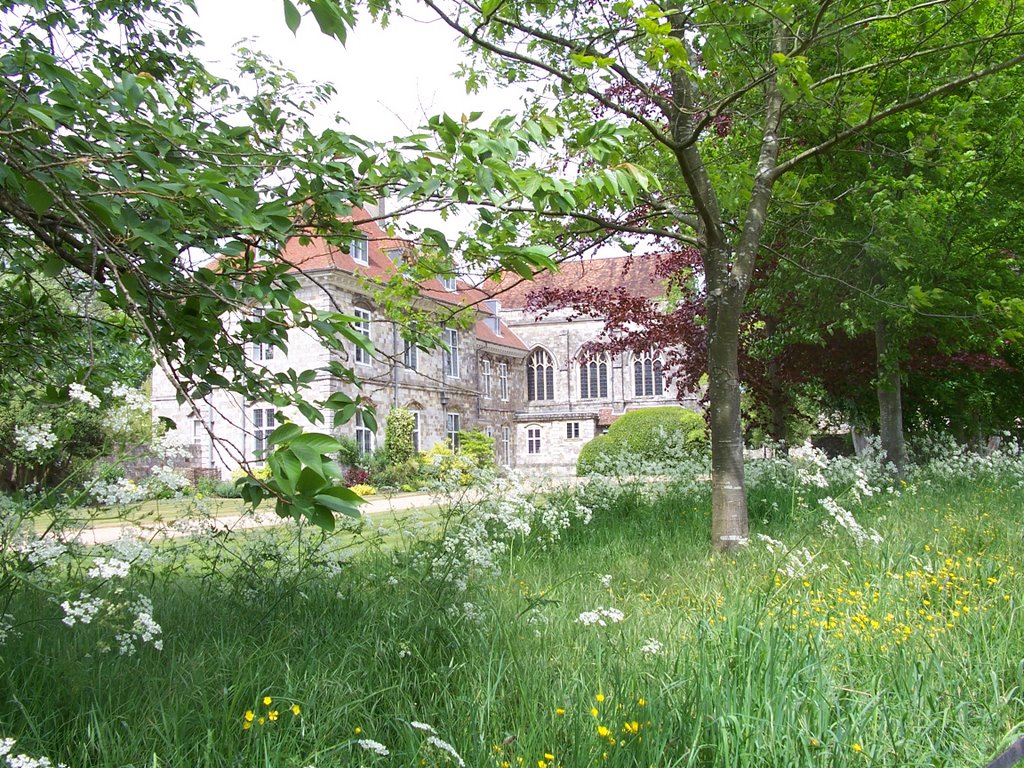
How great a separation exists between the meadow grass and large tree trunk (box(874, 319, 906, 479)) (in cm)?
628

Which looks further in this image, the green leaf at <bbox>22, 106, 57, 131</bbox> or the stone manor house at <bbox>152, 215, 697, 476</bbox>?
the stone manor house at <bbox>152, 215, 697, 476</bbox>

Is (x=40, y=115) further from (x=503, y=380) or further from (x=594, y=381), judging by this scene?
(x=594, y=381)

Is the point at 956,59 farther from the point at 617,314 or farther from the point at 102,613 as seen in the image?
the point at 102,613

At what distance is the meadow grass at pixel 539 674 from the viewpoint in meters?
2.59

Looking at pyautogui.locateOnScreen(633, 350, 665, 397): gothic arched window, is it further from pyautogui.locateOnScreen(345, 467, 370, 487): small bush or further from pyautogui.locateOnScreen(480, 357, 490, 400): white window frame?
pyautogui.locateOnScreen(345, 467, 370, 487): small bush

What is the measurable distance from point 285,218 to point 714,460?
187 inches

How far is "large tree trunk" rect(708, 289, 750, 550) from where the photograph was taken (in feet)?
20.6

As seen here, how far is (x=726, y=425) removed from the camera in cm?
655

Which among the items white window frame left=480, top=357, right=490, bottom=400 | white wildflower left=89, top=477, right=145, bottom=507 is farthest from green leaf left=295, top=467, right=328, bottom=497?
white window frame left=480, top=357, right=490, bottom=400

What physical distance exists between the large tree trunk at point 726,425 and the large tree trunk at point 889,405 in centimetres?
474

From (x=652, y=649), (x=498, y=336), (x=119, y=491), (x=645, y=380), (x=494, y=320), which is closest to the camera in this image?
(x=652, y=649)

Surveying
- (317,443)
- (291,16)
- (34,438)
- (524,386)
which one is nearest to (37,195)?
(291,16)

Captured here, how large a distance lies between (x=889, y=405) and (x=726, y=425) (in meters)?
6.34

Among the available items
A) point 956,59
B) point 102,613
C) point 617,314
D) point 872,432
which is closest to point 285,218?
point 102,613
